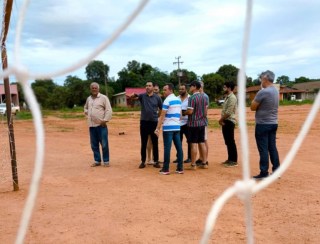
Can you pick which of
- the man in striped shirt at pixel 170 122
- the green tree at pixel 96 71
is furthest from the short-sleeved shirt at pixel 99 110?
the green tree at pixel 96 71

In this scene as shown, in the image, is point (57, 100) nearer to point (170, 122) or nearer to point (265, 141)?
point (170, 122)

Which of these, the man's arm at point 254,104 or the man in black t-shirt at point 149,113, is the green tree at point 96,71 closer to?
the man in black t-shirt at point 149,113

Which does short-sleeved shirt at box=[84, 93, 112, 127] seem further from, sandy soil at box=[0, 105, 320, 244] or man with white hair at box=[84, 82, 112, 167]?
sandy soil at box=[0, 105, 320, 244]

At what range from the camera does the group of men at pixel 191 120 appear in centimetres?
519

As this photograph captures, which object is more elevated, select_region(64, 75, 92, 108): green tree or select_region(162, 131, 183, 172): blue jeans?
select_region(64, 75, 92, 108): green tree

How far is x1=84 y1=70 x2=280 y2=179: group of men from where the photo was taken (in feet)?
17.0

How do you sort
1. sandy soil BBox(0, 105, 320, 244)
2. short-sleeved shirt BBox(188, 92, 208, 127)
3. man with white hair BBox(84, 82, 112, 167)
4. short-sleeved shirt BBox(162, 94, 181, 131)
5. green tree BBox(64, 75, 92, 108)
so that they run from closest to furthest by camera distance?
sandy soil BBox(0, 105, 320, 244) < short-sleeved shirt BBox(162, 94, 181, 131) < short-sleeved shirt BBox(188, 92, 208, 127) < man with white hair BBox(84, 82, 112, 167) < green tree BBox(64, 75, 92, 108)

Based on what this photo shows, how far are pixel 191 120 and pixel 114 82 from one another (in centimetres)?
6409

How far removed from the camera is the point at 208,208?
411 centimetres

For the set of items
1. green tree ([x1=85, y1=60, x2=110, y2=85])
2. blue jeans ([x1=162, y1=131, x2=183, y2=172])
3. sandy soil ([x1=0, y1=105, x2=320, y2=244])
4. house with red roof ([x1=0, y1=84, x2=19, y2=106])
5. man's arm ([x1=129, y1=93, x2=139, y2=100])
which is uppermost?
green tree ([x1=85, y1=60, x2=110, y2=85])

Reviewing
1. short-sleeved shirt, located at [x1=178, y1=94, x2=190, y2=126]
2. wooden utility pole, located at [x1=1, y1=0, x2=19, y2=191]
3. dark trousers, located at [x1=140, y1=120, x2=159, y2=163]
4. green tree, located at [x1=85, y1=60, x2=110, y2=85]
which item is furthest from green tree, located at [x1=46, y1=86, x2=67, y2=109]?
wooden utility pole, located at [x1=1, y1=0, x2=19, y2=191]

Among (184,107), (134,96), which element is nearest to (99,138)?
(134,96)

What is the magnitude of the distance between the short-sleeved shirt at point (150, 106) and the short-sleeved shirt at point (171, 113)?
61cm

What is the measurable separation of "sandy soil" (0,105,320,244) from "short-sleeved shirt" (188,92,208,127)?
0.84 m
